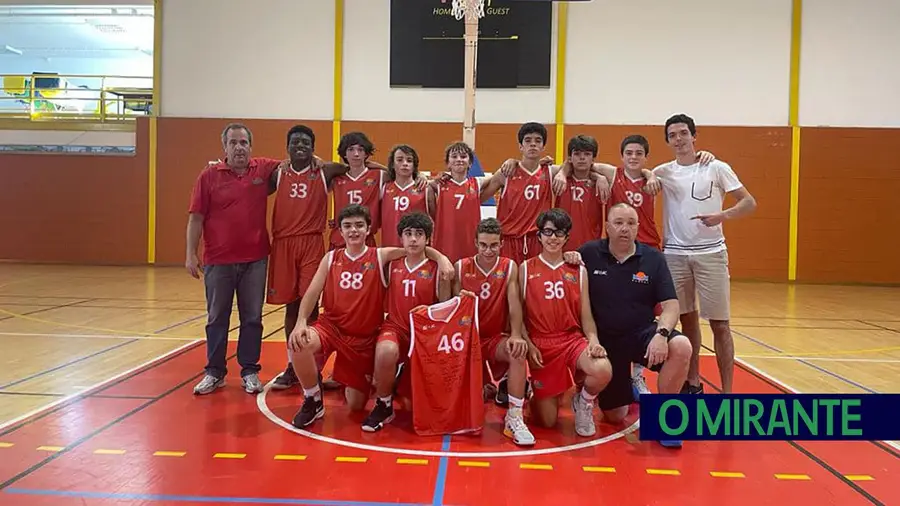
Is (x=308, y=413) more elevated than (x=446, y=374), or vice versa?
(x=446, y=374)

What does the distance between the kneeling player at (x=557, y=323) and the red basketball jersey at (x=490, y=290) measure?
5.9 inches

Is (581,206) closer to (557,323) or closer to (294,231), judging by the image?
(557,323)

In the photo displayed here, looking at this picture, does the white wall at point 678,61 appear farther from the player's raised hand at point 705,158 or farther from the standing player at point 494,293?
the standing player at point 494,293

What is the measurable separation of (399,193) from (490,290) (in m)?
1.23

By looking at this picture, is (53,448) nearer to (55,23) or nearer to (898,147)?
(898,147)

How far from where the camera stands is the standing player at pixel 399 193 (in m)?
4.71

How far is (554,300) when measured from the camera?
3.88 meters

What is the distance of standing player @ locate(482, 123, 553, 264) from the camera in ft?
15.9

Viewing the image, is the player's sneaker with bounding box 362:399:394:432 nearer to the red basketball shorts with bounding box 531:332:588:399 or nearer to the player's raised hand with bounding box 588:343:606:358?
the red basketball shorts with bounding box 531:332:588:399

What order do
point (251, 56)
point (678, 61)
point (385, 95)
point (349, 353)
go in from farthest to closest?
point (251, 56), point (385, 95), point (678, 61), point (349, 353)

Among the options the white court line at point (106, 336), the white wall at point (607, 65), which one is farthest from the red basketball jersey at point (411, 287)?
the white wall at point (607, 65)

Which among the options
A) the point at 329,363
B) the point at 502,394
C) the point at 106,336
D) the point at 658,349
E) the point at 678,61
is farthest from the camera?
the point at 678,61

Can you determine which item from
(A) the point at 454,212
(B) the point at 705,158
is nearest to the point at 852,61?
(B) the point at 705,158

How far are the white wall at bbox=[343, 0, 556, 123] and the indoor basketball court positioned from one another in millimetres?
48
